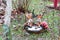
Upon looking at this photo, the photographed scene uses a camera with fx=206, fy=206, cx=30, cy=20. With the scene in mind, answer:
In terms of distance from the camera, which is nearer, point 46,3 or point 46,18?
point 46,18

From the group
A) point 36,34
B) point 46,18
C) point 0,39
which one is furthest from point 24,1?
point 0,39

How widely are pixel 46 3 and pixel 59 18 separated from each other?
102 centimetres

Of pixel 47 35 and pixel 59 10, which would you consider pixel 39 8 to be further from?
pixel 47 35

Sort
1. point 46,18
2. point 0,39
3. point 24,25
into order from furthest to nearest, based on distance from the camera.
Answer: point 46,18
point 24,25
point 0,39

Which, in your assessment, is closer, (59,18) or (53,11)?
(59,18)

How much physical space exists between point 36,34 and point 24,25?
0.29m

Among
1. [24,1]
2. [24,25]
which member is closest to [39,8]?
[24,1]

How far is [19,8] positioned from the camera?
4594 millimetres

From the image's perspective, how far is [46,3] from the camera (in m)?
5.22

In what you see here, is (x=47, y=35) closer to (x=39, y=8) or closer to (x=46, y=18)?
(x=46, y=18)

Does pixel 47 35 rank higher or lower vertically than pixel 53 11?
lower

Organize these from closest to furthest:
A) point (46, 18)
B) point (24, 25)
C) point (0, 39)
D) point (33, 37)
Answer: point (0, 39) → point (33, 37) → point (24, 25) → point (46, 18)

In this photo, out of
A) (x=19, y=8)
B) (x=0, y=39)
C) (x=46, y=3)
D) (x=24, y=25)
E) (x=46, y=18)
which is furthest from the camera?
(x=46, y=3)

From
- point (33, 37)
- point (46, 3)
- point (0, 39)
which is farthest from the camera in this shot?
point (46, 3)
